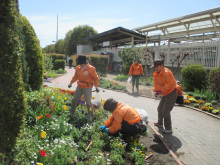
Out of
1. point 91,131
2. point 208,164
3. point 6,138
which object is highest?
point 6,138

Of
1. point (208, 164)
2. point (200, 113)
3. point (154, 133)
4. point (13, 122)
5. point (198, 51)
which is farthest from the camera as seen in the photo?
point (198, 51)

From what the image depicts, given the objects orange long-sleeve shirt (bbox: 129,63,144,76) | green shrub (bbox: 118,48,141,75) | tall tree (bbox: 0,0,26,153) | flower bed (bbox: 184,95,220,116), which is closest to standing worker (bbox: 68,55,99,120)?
tall tree (bbox: 0,0,26,153)

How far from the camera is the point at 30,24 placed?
5215mm

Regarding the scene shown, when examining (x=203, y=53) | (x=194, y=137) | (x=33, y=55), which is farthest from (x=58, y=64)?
(x=194, y=137)

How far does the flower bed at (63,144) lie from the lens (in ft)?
8.38

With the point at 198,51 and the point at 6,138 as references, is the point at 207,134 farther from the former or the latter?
the point at 198,51

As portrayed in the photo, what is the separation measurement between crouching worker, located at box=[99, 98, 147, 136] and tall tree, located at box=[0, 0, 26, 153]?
1668mm

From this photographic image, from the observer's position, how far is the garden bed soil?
3.02 meters

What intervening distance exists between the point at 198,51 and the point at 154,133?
31.2 feet

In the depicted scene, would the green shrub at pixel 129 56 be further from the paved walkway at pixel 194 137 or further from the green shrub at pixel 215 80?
the paved walkway at pixel 194 137

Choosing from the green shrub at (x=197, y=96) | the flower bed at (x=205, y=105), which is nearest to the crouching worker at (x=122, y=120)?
the flower bed at (x=205, y=105)

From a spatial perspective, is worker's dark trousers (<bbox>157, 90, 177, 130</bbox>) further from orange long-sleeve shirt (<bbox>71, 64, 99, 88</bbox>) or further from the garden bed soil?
orange long-sleeve shirt (<bbox>71, 64, 99, 88</bbox>)

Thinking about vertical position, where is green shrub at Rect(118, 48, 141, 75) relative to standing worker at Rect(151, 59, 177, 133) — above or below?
above

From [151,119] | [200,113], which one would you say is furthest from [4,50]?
[200,113]
